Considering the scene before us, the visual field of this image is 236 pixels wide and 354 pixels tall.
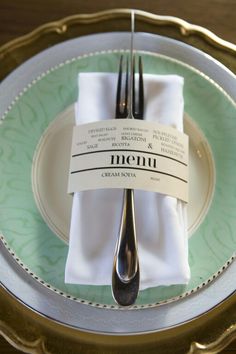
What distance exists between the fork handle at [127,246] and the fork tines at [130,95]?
0.29ft

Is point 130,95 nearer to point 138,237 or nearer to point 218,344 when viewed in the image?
point 138,237

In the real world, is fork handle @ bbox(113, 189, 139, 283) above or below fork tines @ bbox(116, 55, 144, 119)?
below

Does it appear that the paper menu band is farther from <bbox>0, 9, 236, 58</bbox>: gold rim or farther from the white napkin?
<bbox>0, 9, 236, 58</bbox>: gold rim

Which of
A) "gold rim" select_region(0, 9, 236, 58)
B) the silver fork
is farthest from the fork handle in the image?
"gold rim" select_region(0, 9, 236, 58)

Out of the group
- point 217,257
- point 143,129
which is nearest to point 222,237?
point 217,257

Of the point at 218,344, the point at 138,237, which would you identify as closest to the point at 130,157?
the point at 138,237

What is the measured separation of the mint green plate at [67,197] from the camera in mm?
423

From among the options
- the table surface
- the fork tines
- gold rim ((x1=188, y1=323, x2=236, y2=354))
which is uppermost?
the table surface

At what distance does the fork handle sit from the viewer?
0.39m

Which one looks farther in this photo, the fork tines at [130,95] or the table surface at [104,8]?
the table surface at [104,8]

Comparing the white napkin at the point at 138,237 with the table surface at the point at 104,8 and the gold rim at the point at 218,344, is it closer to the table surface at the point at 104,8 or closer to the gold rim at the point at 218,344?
the gold rim at the point at 218,344

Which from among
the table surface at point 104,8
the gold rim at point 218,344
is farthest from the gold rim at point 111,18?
the gold rim at point 218,344

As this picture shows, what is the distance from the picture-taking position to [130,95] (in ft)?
1.55

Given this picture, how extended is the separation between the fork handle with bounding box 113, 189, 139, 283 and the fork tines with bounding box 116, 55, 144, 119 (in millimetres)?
87
